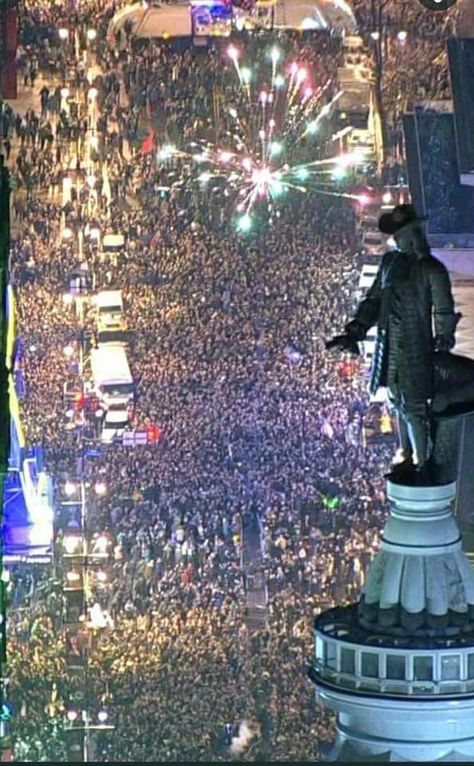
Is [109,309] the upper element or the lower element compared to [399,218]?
lower

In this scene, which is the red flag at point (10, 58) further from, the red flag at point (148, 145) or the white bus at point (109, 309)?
the white bus at point (109, 309)

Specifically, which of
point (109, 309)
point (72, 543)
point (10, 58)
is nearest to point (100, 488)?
point (72, 543)

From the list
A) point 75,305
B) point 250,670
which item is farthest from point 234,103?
point 250,670

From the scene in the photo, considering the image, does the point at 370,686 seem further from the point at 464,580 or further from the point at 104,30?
the point at 104,30

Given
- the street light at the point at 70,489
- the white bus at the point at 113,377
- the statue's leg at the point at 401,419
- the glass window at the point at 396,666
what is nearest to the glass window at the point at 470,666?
the glass window at the point at 396,666

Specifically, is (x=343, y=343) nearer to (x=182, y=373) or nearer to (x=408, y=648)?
(x=408, y=648)

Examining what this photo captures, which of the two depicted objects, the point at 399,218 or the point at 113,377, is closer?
the point at 399,218

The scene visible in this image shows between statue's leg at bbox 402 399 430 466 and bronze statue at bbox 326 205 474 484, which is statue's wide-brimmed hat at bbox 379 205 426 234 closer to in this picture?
bronze statue at bbox 326 205 474 484
